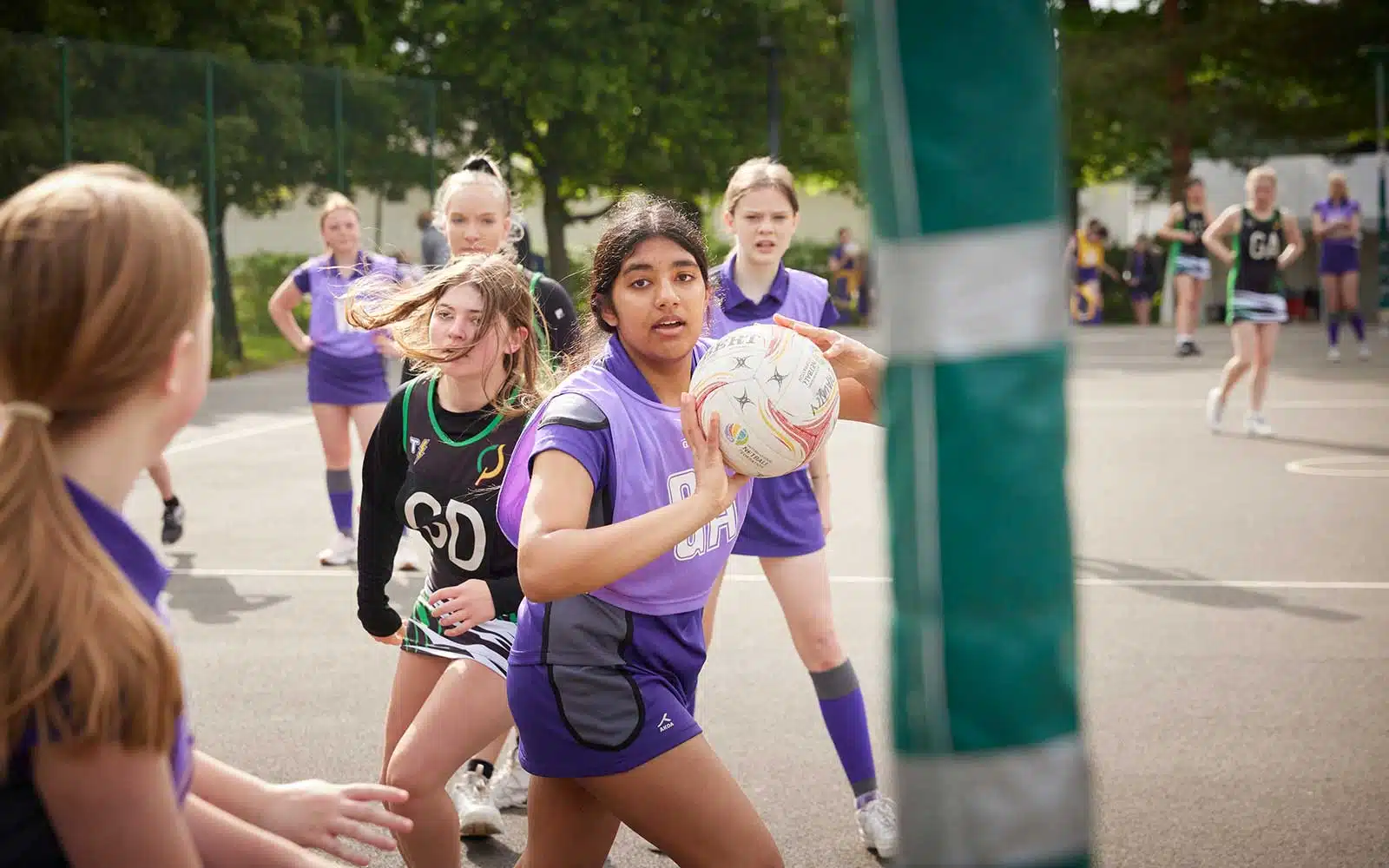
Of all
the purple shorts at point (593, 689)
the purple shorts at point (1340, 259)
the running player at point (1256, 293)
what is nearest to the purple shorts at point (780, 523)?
Result: the purple shorts at point (593, 689)

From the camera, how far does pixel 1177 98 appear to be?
36.4 metres

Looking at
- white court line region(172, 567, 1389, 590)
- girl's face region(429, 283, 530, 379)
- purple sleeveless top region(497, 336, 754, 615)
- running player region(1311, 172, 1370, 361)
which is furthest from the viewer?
running player region(1311, 172, 1370, 361)

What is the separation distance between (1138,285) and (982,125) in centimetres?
3302

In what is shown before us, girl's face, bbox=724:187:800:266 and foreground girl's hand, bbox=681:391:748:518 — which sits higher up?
girl's face, bbox=724:187:800:266

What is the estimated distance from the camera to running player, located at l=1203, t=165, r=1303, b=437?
13.6 meters

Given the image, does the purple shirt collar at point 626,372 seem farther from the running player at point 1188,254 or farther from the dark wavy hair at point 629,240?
the running player at point 1188,254

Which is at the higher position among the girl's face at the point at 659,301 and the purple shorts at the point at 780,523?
Answer: the girl's face at the point at 659,301

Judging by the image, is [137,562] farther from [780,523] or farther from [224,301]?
[224,301]

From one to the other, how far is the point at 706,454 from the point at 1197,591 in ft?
18.7

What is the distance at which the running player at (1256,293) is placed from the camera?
1362cm

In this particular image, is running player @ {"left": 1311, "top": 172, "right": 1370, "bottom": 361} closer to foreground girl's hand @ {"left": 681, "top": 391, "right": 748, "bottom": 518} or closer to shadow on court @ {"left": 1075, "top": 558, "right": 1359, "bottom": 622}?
shadow on court @ {"left": 1075, "top": 558, "right": 1359, "bottom": 622}

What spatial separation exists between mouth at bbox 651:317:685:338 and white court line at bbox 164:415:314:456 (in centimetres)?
1089

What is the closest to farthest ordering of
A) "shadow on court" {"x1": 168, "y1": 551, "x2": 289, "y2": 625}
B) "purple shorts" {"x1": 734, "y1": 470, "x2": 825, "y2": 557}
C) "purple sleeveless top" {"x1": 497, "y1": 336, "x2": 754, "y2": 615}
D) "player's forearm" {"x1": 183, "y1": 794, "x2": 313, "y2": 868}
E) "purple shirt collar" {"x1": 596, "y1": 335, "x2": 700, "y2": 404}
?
"player's forearm" {"x1": 183, "y1": 794, "x2": 313, "y2": 868}
"purple sleeveless top" {"x1": 497, "y1": 336, "x2": 754, "y2": 615}
"purple shirt collar" {"x1": 596, "y1": 335, "x2": 700, "y2": 404}
"purple shorts" {"x1": 734, "y1": 470, "x2": 825, "y2": 557}
"shadow on court" {"x1": 168, "y1": 551, "x2": 289, "y2": 625}

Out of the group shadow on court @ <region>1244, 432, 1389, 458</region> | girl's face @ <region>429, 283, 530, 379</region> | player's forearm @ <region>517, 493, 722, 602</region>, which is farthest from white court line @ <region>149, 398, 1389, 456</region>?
player's forearm @ <region>517, 493, 722, 602</region>
